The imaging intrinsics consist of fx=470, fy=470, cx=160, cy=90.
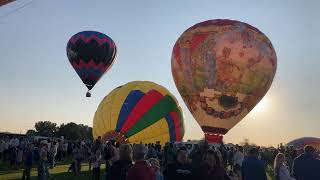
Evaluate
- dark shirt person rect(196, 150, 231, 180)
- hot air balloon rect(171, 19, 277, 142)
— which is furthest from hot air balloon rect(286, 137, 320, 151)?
dark shirt person rect(196, 150, 231, 180)

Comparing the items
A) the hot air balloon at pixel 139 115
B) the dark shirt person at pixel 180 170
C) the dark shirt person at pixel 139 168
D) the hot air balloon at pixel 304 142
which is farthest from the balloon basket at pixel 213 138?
the hot air balloon at pixel 304 142

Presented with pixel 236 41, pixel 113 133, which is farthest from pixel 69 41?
pixel 236 41

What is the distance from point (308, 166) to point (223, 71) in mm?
12141

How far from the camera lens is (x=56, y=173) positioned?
1919 cm

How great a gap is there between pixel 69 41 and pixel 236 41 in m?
12.5

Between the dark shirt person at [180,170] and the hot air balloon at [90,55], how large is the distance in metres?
23.2

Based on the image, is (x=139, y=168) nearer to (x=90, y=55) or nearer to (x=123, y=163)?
(x=123, y=163)

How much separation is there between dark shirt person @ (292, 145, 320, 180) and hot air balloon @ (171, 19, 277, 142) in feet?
39.2

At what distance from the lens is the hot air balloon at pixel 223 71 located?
21297 mm

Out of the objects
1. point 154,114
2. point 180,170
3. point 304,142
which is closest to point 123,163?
point 180,170

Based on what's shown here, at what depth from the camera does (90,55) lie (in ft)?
95.3

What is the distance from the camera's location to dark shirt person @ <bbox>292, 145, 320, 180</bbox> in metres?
9.18

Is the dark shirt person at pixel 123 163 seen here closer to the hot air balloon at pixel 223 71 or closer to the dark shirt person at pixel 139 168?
the dark shirt person at pixel 139 168

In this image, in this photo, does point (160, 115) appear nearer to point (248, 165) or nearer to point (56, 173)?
point (56, 173)
